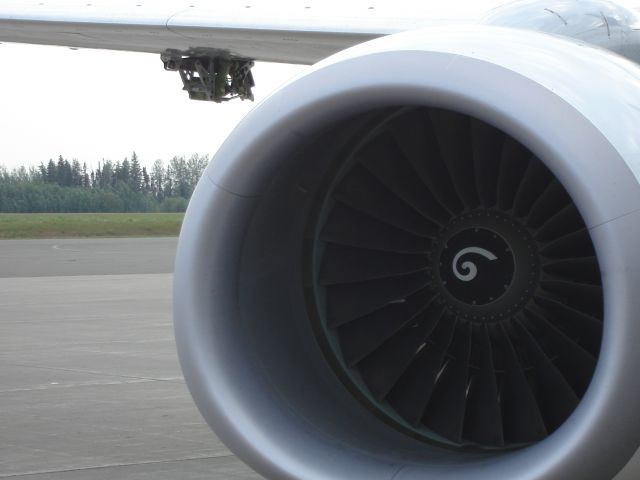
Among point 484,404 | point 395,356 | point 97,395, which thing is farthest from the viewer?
point 97,395

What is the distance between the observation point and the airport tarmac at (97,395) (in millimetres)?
4996

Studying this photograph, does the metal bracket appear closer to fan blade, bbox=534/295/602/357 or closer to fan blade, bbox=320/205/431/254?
fan blade, bbox=320/205/431/254

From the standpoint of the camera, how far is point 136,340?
972cm

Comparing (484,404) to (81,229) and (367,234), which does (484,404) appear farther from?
(81,229)

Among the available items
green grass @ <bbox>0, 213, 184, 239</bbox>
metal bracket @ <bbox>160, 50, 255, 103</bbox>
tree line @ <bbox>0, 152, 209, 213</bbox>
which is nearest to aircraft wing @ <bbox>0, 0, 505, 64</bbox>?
metal bracket @ <bbox>160, 50, 255, 103</bbox>

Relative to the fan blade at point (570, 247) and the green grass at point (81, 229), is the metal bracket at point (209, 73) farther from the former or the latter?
the green grass at point (81, 229)

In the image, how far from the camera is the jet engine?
9.23 ft

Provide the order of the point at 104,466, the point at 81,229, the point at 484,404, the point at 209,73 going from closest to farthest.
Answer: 1. the point at 484,404
2. the point at 104,466
3. the point at 209,73
4. the point at 81,229

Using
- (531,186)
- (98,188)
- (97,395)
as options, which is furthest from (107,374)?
(98,188)

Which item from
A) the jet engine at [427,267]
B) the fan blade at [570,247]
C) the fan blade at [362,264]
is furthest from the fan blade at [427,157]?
the fan blade at [570,247]

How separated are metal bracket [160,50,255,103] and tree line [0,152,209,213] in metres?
50.5

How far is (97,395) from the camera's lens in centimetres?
681

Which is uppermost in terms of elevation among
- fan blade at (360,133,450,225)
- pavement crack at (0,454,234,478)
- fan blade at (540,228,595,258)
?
fan blade at (360,133,450,225)

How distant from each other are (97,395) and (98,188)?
200ft
